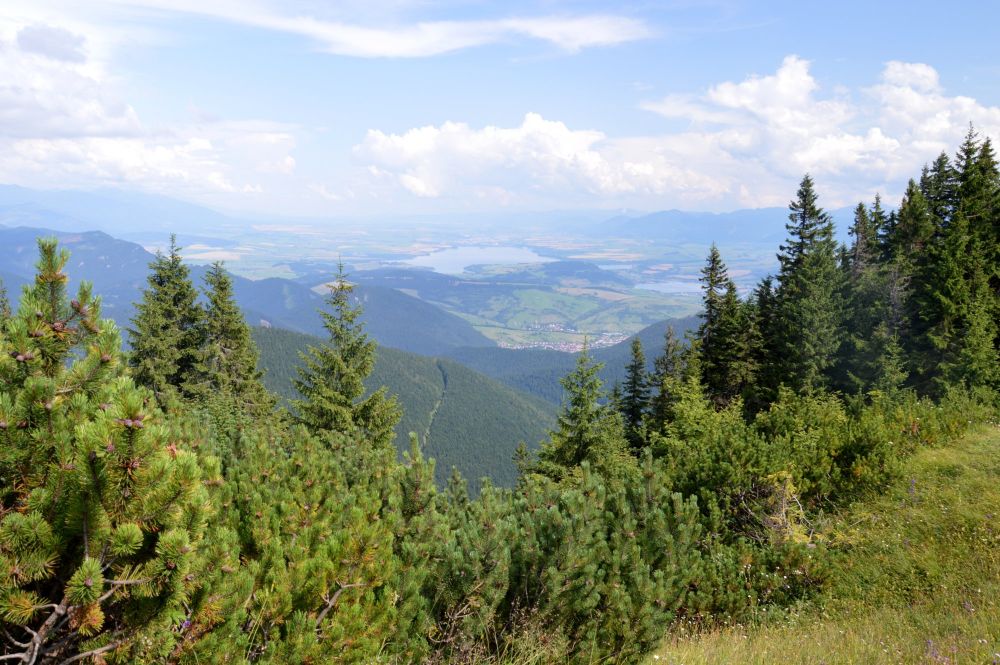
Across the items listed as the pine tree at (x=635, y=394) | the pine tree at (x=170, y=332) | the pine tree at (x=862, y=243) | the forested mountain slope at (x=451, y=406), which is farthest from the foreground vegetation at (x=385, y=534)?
the forested mountain slope at (x=451, y=406)

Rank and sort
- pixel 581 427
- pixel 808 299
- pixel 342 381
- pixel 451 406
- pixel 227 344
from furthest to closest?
pixel 451 406
pixel 808 299
pixel 227 344
pixel 342 381
pixel 581 427

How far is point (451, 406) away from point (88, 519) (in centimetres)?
16875

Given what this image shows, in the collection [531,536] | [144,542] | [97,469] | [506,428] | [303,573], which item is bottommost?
[506,428]

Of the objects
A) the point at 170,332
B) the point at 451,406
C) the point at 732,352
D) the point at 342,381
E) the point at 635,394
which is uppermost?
the point at 170,332

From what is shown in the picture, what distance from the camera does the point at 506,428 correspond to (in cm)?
15900

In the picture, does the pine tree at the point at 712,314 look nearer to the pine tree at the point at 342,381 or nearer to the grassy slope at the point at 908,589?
the pine tree at the point at 342,381

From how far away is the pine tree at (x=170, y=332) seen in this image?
90.1ft

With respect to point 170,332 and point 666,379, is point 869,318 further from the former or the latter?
point 170,332

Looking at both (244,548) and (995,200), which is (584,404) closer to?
(244,548)

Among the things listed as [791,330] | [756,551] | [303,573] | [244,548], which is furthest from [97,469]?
[791,330]

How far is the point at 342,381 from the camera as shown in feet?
81.8

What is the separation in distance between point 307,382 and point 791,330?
29108 millimetres

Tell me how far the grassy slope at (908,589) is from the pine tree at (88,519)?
477 cm

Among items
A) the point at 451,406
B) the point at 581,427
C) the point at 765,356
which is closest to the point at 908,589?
the point at 581,427
